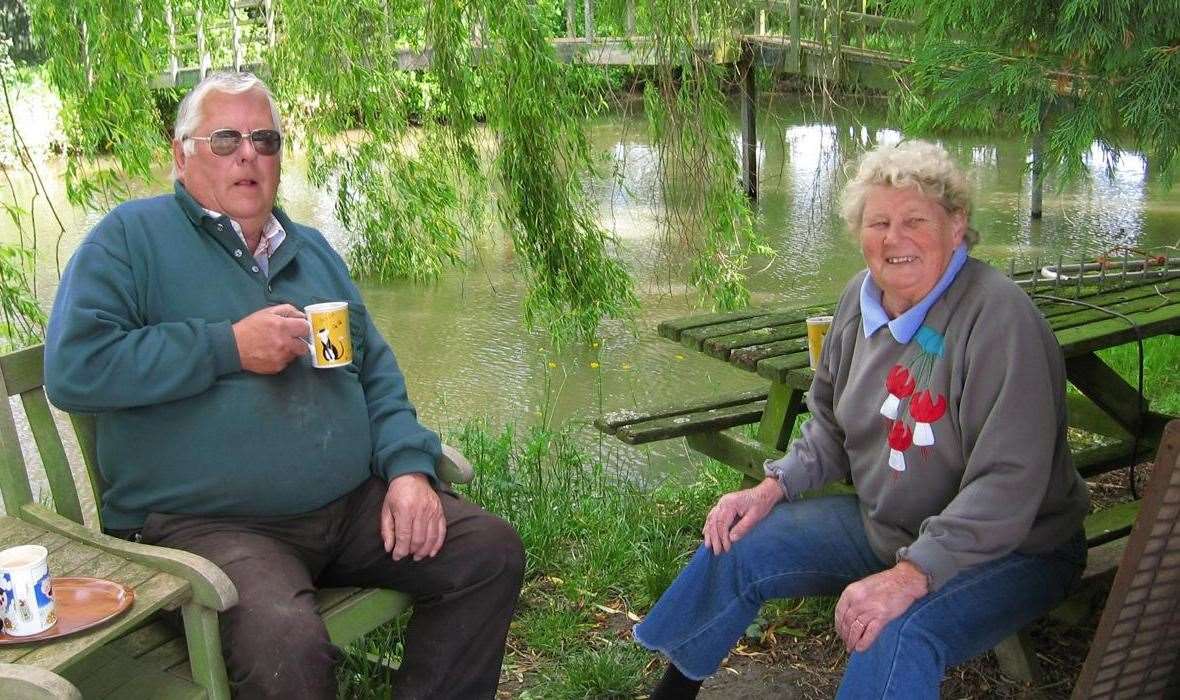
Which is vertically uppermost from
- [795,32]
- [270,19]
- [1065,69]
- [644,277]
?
[270,19]

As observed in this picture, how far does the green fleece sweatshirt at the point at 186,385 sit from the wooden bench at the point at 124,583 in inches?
4.7

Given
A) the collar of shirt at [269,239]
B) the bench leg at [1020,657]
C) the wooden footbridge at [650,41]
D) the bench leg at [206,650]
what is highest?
the wooden footbridge at [650,41]

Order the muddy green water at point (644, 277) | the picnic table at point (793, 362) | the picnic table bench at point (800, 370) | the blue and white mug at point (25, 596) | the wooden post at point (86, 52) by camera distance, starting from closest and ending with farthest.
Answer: the blue and white mug at point (25, 596), the picnic table bench at point (800, 370), the picnic table at point (793, 362), the wooden post at point (86, 52), the muddy green water at point (644, 277)

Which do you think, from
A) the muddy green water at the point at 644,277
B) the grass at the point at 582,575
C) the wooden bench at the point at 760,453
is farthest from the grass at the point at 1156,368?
the wooden bench at the point at 760,453

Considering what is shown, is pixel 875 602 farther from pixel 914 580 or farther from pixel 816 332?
pixel 816 332

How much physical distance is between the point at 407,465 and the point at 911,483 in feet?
3.36

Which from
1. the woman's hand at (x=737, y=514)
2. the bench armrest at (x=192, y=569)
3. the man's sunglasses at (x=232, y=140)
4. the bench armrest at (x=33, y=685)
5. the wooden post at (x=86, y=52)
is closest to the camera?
the bench armrest at (x=33, y=685)

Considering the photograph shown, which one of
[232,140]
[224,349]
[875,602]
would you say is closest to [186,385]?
[224,349]

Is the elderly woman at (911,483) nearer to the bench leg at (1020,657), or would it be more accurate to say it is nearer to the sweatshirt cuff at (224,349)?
the bench leg at (1020,657)

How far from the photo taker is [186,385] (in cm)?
234

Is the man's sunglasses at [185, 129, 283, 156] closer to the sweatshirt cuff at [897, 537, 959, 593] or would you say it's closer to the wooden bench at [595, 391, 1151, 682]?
the wooden bench at [595, 391, 1151, 682]

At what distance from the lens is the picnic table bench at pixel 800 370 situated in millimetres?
3158

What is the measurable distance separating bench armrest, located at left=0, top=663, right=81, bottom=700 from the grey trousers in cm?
55

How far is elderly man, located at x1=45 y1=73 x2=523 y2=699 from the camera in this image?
2309 millimetres
